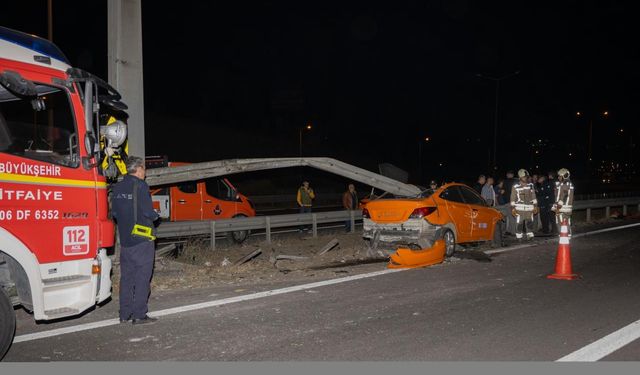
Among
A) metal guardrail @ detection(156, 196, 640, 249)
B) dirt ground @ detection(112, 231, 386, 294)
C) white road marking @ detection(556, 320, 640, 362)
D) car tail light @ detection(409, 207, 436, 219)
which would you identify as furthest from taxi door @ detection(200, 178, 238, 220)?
white road marking @ detection(556, 320, 640, 362)

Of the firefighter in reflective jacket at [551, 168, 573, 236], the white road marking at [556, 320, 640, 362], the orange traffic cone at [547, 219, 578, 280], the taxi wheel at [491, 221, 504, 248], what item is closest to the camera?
the white road marking at [556, 320, 640, 362]

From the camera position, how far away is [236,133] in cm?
6594

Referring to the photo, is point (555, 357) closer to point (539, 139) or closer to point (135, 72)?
point (135, 72)

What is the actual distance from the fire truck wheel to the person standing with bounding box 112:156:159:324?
5.13 feet

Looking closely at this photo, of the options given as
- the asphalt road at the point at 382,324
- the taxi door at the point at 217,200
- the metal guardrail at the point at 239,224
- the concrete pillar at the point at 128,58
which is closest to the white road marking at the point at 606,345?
the asphalt road at the point at 382,324

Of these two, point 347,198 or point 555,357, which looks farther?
point 347,198

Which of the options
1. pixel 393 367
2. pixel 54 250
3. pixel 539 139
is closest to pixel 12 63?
pixel 54 250

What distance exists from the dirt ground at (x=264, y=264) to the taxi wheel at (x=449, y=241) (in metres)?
0.14

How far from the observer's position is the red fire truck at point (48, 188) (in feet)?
16.6

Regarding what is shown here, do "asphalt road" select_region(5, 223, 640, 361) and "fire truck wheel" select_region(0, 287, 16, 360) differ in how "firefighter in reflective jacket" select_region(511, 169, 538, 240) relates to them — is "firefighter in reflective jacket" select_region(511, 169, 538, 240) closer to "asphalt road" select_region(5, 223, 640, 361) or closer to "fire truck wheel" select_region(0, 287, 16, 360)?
"asphalt road" select_region(5, 223, 640, 361)

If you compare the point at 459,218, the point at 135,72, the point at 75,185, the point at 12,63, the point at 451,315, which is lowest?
the point at 451,315

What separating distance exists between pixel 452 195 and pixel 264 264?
4.29 metres

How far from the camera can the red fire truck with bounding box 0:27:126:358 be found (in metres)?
5.05

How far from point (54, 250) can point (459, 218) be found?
27.6 feet
